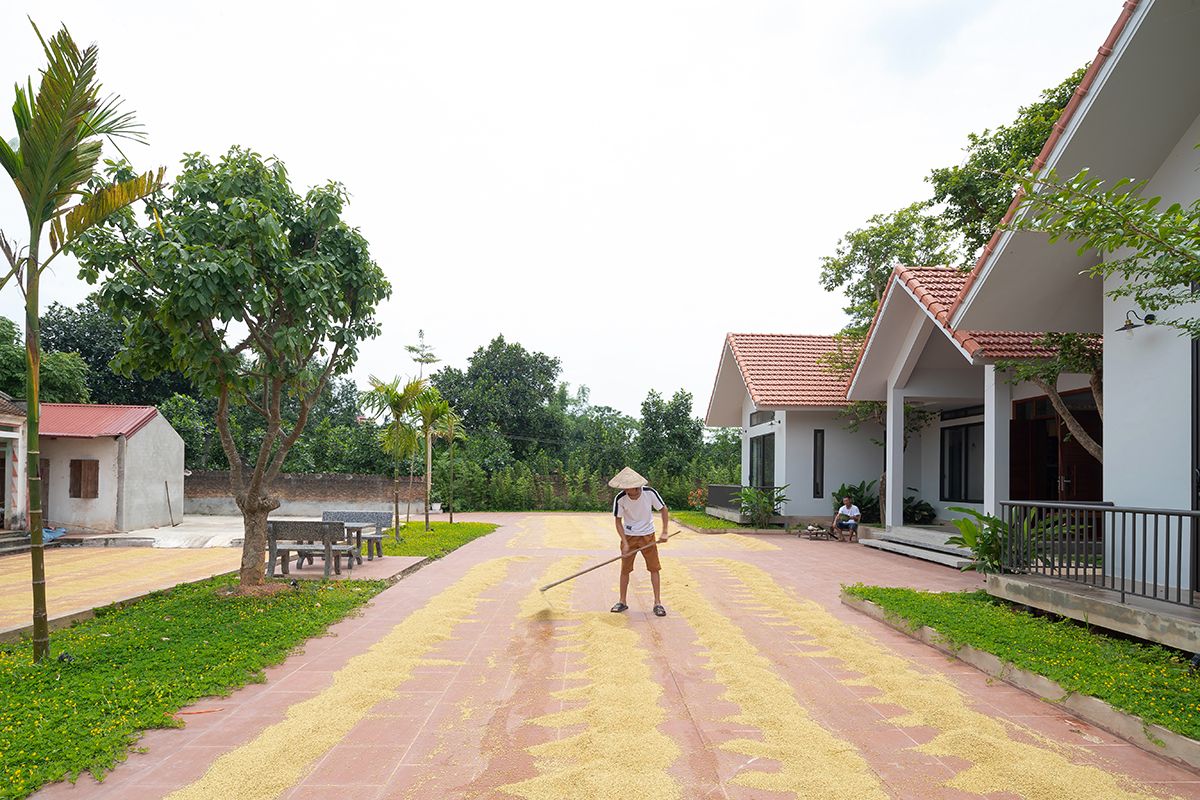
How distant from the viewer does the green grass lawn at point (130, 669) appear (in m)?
4.42

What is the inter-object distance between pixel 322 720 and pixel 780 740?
294cm

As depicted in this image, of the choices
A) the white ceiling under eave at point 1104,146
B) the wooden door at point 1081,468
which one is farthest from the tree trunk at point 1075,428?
the wooden door at point 1081,468

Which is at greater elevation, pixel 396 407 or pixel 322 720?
pixel 396 407

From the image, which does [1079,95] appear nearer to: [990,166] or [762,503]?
[990,166]

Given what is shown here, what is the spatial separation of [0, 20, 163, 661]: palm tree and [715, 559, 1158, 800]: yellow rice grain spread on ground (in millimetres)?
6429

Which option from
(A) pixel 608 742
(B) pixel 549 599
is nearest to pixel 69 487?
(B) pixel 549 599

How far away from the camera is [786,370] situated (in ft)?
71.6

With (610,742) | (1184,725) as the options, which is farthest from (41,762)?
(1184,725)

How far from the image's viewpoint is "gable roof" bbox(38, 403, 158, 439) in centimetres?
1845

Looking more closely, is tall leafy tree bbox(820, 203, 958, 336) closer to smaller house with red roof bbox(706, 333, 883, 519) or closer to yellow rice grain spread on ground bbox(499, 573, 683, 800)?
smaller house with red roof bbox(706, 333, 883, 519)

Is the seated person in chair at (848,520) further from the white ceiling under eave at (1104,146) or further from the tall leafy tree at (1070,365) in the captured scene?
the white ceiling under eave at (1104,146)

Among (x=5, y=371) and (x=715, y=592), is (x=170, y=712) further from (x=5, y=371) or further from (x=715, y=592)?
(x=5, y=371)

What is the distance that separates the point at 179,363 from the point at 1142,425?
426 inches

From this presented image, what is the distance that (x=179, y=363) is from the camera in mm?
9102
